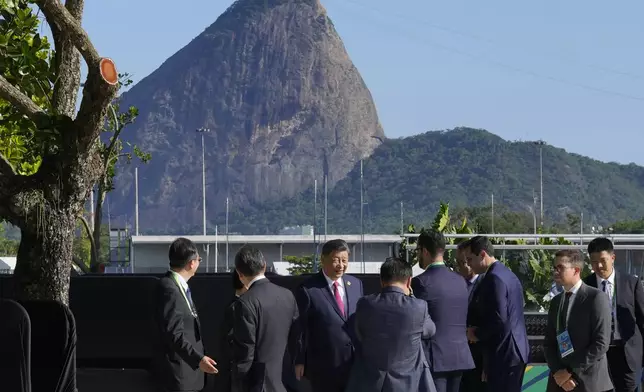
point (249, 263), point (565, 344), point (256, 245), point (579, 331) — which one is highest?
point (256, 245)

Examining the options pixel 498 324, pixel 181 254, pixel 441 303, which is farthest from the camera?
pixel 498 324

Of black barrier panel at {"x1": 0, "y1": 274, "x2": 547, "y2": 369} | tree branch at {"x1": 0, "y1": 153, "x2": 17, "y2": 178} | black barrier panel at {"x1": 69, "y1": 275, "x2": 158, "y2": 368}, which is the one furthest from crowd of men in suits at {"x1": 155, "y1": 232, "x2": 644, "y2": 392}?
black barrier panel at {"x1": 69, "y1": 275, "x2": 158, "y2": 368}

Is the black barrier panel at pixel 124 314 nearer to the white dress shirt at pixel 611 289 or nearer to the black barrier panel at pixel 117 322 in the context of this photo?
the black barrier panel at pixel 117 322

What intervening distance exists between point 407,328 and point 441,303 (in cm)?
118

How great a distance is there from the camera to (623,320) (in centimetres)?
1038

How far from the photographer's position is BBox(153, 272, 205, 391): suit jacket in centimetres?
888

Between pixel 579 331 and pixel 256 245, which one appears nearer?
pixel 579 331

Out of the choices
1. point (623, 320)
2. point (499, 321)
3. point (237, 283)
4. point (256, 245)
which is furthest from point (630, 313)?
point (256, 245)

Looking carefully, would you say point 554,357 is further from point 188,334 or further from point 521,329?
point 188,334

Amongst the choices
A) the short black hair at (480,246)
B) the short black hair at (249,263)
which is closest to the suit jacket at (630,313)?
the short black hair at (480,246)

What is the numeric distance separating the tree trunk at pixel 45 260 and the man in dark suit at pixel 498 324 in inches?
147

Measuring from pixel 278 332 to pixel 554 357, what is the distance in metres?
2.34

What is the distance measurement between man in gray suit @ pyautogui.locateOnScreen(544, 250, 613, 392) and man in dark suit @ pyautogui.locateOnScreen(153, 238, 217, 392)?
278cm

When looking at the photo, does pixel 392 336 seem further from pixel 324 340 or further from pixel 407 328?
pixel 324 340
